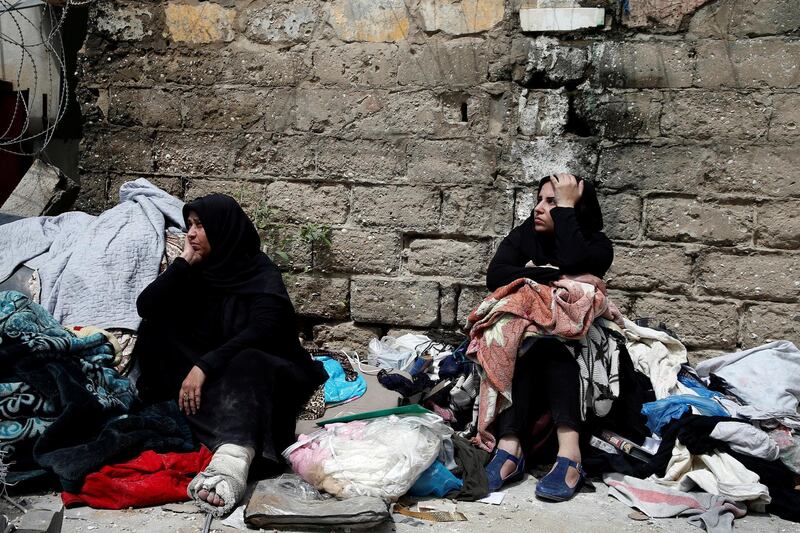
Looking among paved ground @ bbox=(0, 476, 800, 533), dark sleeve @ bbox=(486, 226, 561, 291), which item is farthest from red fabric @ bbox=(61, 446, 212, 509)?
dark sleeve @ bbox=(486, 226, 561, 291)

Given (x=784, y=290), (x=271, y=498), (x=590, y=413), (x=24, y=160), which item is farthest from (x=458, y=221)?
(x=24, y=160)

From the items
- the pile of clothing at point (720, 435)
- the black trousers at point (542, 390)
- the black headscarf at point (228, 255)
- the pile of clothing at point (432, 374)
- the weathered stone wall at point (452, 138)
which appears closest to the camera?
the pile of clothing at point (720, 435)

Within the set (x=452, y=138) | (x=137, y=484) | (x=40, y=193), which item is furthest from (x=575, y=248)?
(x=40, y=193)

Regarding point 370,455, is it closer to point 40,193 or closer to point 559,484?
point 559,484

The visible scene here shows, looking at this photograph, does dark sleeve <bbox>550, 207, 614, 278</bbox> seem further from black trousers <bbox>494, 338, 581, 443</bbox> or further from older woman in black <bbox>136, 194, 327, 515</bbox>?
older woman in black <bbox>136, 194, 327, 515</bbox>

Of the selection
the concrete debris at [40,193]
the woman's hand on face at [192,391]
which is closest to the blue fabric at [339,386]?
the woman's hand on face at [192,391]

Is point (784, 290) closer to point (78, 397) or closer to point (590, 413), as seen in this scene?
point (590, 413)

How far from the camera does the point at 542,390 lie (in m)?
3.87

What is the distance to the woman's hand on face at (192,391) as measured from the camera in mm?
3658

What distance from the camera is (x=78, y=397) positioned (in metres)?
3.54

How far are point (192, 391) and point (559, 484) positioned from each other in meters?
1.71

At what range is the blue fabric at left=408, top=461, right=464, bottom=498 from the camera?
3.52 metres

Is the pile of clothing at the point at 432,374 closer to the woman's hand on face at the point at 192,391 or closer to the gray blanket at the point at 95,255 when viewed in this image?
the woman's hand on face at the point at 192,391

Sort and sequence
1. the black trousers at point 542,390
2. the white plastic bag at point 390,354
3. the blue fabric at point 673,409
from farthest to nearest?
the white plastic bag at point 390,354 → the blue fabric at point 673,409 → the black trousers at point 542,390
